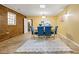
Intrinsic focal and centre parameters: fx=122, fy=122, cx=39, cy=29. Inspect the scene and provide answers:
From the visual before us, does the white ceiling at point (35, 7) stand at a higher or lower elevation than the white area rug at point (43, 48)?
higher

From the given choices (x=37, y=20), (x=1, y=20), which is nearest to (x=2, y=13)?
(x=1, y=20)

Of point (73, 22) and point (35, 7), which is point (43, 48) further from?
point (35, 7)

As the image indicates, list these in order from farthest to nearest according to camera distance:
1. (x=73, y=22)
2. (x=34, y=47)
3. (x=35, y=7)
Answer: (x=35, y=7)
(x=73, y=22)
(x=34, y=47)

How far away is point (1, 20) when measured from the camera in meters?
7.05

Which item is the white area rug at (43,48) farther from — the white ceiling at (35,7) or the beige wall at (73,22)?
the white ceiling at (35,7)

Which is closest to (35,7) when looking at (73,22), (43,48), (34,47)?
(73,22)

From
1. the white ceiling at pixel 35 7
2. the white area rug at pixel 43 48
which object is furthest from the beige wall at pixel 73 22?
the white area rug at pixel 43 48

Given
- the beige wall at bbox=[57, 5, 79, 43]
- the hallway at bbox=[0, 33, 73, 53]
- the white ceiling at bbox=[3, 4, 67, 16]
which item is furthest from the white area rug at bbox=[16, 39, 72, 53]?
the white ceiling at bbox=[3, 4, 67, 16]

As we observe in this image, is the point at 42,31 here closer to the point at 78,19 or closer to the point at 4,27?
the point at 4,27

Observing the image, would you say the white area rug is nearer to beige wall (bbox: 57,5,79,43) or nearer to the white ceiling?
beige wall (bbox: 57,5,79,43)

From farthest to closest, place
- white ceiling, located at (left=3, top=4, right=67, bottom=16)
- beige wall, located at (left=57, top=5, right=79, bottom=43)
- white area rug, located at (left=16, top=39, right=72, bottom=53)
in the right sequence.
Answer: white ceiling, located at (left=3, top=4, right=67, bottom=16), beige wall, located at (left=57, top=5, right=79, bottom=43), white area rug, located at (left=16, top=39, right=72, bottom=53)

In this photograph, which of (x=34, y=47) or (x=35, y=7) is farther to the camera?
(x=35, y=7)

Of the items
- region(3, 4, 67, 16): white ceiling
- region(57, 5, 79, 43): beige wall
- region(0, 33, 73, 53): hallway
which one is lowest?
region(0, 33, 73, 53): hallway
